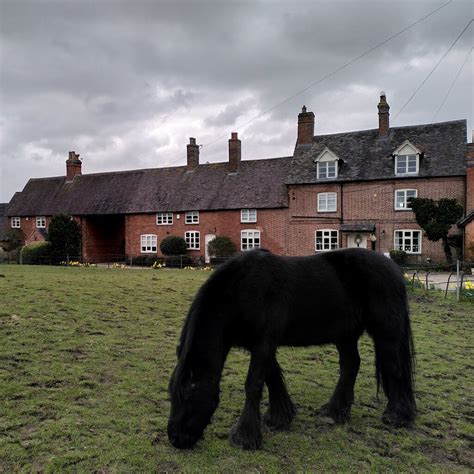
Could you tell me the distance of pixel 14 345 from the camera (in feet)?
20.8

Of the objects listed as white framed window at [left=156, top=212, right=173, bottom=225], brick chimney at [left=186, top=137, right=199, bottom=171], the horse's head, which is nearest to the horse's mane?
the horse's head

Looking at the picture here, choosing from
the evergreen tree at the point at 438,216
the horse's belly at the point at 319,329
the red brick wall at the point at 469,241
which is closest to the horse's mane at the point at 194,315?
the horse's belly at the point at 319,329

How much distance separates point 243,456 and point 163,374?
89.4 inches

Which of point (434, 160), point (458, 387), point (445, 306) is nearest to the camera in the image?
point (458, 387)

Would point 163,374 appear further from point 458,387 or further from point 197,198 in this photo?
point 197,198

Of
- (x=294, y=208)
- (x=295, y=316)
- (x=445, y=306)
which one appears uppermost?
(x=294, y=208)

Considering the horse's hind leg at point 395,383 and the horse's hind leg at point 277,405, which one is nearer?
the horse's hind leg at point 277,405

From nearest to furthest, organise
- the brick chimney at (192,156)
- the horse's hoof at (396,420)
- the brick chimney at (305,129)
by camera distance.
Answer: the horse's hoof at (396,420), the brick chimney at (305,129), the brick chimney at (192,156)

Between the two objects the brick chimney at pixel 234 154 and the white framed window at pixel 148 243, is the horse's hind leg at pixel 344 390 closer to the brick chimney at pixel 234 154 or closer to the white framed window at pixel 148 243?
the brick chimney at pixel 234 154

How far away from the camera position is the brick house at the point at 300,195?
29.2 m

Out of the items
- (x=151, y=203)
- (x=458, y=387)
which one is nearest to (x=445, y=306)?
(x=458, y=387)

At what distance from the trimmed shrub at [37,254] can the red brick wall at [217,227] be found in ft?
25.2

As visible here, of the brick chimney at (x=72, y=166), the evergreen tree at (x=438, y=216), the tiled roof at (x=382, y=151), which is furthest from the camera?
the brick chimney at (x=72, y=166)

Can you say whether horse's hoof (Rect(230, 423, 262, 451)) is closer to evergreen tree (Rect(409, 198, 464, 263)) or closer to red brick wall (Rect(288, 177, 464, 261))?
evergreen tree (Rect(409, 198, 464, 263))
